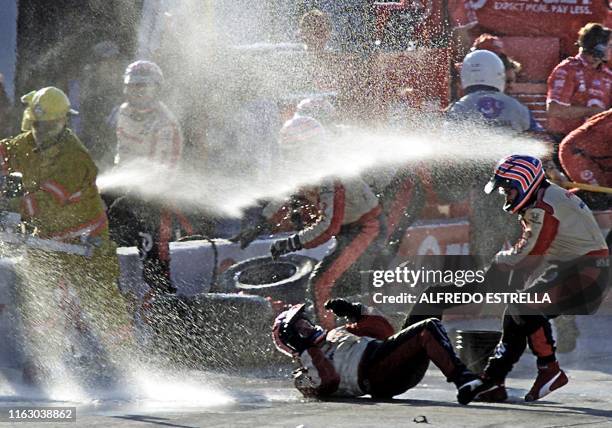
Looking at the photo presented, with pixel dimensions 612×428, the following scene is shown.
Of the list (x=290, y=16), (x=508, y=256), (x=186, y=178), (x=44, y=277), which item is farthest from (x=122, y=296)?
(x=290, y=16)

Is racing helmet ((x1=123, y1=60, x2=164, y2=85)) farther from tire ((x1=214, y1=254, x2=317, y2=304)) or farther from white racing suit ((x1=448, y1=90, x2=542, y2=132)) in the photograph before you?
white racing suit ((x1=448, y1=90, x2=542, y2=132))

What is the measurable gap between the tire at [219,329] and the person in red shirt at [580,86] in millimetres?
2955

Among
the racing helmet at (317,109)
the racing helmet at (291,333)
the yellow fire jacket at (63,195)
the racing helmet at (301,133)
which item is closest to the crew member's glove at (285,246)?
the racing helmet at (301,133)

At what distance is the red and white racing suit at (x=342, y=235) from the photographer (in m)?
12.5

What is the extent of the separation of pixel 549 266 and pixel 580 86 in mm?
3625

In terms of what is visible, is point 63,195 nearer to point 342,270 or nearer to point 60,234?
point 60,234

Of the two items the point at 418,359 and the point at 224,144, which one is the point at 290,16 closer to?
the point at 224,144

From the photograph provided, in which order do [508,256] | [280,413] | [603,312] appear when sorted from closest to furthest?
[280,413] < [508,256] < [603,312]

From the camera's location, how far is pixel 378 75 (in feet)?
49.7

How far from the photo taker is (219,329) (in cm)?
1234

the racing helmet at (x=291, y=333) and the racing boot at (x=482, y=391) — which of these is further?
the racing helmet at (x=291, y=333)

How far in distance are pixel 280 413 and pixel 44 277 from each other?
11.5ft

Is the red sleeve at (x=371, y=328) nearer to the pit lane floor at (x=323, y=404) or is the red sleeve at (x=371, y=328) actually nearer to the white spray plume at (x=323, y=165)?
the pit lane floor at (x=323, y=404)

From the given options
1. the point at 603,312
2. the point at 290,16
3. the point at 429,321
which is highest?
the point at 290,16
